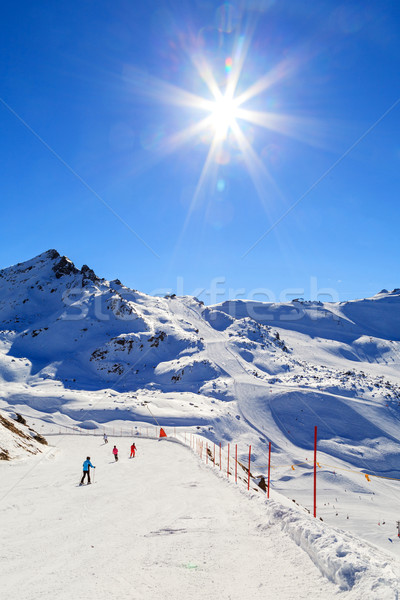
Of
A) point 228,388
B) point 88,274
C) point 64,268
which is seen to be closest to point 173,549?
Answer: point 228,388

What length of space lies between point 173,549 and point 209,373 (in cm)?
7789

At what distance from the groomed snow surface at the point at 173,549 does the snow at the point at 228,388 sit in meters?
0.10

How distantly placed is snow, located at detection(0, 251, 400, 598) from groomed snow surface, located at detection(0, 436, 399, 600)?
105 millimetres

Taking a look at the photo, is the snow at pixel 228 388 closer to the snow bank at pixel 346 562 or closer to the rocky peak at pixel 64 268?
the snow bank at pixel 346 562

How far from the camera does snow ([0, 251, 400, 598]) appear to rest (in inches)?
1306

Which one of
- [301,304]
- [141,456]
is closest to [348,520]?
[141,456]

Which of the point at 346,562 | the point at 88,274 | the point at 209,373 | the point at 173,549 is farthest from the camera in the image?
the point at 88,274

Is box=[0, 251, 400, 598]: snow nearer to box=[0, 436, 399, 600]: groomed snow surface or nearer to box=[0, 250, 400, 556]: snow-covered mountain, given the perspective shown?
box=[0, 436, 399, 600]: groomed snow surface

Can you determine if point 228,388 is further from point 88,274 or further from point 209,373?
point 88,274

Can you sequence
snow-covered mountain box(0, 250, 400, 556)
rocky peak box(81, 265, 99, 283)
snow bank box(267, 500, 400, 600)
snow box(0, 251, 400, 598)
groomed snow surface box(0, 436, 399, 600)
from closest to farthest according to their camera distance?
snow bank box(267, 500, 400, 600), groomed snow surface box(0, 436, 399, 600), snow box(0, 251, 400, 598), snow-covered mountain box(0, 250, 400, 556), rocky peak box(81, 265, 99, 283)

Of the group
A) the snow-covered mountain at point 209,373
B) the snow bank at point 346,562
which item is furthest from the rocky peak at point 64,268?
the snow bank at point 346,562

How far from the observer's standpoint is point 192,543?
297 inches

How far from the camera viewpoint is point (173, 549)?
7180 millimetres

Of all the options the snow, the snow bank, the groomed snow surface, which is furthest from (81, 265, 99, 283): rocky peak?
the snow bank
